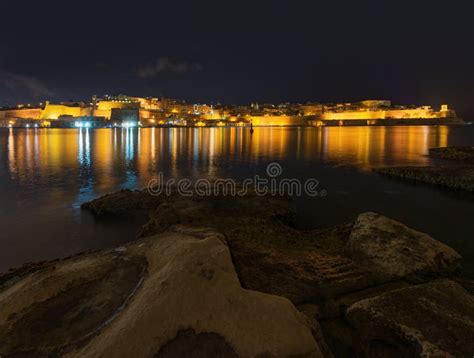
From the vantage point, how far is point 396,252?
15.7 ft

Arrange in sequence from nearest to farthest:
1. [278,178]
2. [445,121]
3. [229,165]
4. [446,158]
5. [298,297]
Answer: [298,297]
[278,178]
[229,165]
[446,158]
[445,121]

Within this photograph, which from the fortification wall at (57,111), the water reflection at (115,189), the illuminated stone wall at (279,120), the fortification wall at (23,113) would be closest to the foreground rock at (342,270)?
the water reflection at (115,189)

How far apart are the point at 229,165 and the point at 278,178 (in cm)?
544

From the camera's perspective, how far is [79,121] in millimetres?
109562

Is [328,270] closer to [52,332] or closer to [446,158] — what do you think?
[52,332]

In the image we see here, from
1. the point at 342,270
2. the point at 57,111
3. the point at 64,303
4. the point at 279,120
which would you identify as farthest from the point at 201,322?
the point at 279,120

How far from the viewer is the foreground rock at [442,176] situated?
1331cm

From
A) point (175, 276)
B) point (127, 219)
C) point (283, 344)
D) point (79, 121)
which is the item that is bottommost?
point (127, 219)

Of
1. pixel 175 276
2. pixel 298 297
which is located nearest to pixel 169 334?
pixel 175 276

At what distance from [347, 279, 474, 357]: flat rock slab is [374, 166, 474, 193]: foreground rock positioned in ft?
38.7

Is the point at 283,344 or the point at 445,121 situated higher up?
the point at 445,121

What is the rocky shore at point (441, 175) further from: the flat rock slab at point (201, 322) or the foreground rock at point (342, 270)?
the flat rock slab at point (201, 322)

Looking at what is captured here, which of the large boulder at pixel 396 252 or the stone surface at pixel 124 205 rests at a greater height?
the large boulder at pixel 396 252

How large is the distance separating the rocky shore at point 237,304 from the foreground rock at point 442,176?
10118 millimetres
